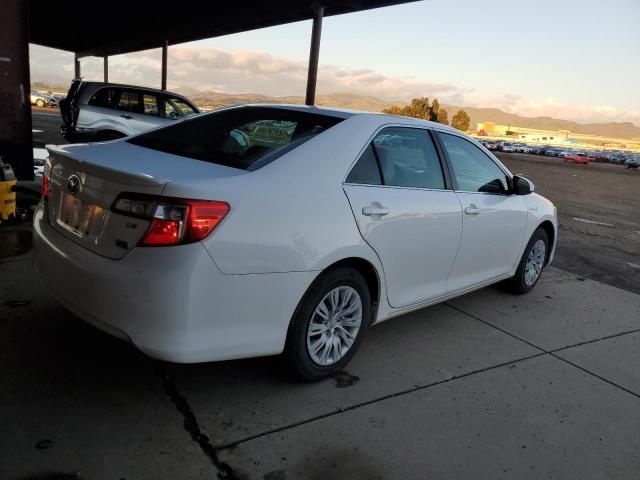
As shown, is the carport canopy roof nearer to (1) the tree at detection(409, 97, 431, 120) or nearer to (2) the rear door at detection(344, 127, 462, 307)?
(2) the rear door at detection(344, 127, 462, 307)

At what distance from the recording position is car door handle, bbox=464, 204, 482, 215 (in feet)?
13.1

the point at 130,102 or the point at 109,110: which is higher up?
the point at 130,102

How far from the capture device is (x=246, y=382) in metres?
3.13

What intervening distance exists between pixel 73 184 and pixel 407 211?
1960 mm

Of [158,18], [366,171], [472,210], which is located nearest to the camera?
[366,171]

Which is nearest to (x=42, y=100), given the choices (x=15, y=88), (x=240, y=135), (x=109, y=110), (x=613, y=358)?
(x=109, y=110)

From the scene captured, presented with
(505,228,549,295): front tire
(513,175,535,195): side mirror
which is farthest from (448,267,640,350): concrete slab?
(513,175,535,195): side mirror

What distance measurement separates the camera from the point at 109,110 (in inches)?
422

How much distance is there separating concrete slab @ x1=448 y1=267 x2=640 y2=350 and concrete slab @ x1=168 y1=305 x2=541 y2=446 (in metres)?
0.32

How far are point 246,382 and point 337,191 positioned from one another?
1227 mm

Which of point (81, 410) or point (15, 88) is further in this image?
point (15, 88)

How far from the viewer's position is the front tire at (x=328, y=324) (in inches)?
115

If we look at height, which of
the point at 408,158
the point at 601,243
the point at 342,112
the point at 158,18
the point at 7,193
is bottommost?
the point at 601,243

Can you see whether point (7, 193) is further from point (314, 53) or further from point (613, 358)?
point (314, 53)
